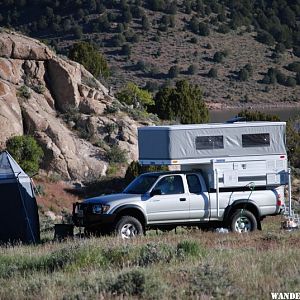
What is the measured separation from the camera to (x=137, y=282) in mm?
10492

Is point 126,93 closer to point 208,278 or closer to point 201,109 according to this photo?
point 201,109

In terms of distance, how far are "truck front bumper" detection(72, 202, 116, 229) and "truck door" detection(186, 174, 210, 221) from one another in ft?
5.99

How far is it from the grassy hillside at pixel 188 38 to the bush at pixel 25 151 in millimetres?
42954

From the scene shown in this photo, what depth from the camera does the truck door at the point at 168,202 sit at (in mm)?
18375

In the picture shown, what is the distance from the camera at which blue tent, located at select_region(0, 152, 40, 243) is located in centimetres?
1959

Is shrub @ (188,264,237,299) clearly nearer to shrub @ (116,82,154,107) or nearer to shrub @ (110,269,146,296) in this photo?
shrub @ (110,269,146,296)

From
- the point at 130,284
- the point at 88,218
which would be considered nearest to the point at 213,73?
the point at 88,218

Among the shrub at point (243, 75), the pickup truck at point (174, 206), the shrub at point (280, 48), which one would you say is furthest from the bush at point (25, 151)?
the shrub at point (280, 48)

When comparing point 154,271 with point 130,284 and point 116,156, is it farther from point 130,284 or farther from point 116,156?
point 116,156

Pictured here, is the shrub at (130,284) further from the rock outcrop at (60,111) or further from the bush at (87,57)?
the bush at (87,57)

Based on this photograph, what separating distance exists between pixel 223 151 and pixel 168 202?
178cm

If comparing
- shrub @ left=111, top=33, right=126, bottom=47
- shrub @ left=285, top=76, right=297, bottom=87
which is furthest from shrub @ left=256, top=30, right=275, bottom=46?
shrub @ left=111, top=33, right=126, bottom=47

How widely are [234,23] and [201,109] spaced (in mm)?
50425

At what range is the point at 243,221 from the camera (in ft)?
63.3
